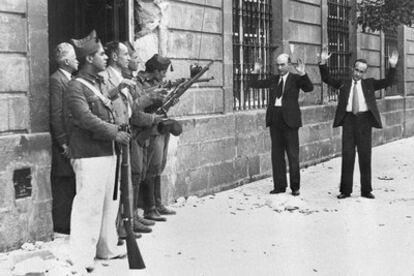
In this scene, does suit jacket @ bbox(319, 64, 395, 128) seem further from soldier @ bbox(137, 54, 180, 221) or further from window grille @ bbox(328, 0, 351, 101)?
window grille @ bbox(328, 0, 351, 101)

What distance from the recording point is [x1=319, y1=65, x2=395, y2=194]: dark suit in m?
9.44

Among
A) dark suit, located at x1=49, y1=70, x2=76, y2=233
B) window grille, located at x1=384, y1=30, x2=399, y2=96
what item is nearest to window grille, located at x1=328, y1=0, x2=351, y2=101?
window grille, located at x1=384, y1=30, x2=399, y2=96

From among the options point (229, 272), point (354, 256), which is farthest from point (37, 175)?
point (354, 256)

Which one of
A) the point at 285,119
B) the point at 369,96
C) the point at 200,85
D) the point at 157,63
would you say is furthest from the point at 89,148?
the point at 369,96

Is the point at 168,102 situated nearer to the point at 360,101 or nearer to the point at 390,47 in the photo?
the point at 360,101

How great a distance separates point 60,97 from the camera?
6836 mm

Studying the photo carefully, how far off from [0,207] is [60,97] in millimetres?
1181

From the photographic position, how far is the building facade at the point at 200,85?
658cm

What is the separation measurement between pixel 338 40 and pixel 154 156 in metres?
8.17

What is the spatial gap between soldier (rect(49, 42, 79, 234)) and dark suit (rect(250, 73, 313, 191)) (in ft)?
11.5

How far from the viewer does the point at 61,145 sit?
680 cm

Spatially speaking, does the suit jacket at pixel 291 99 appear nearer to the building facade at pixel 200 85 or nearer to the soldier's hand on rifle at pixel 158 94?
the building facade at pixel 200 85

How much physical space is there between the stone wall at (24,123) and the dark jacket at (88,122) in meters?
0.95

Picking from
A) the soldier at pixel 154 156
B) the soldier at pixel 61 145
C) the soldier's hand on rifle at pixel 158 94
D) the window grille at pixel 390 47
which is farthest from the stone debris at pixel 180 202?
the window grille at pixel 390 47
